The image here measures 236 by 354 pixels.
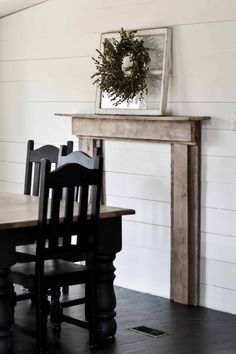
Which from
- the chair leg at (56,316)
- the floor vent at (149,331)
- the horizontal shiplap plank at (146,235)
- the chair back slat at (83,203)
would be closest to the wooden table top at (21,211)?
the chair back slat at (83,203)

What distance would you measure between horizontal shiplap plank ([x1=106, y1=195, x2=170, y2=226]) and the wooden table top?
893 mm

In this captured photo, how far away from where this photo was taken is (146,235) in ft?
17.2

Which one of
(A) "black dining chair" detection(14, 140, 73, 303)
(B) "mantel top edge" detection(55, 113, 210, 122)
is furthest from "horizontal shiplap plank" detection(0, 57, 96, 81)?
(A) "black dining chair" detection(14, 140, 73, 303)

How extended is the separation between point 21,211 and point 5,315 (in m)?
0.60

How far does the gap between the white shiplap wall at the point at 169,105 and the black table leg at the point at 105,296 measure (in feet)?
3.15

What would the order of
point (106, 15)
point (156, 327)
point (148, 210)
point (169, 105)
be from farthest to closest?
1. point (106, 15)
2. point (148, 210)
3. point (169, 105)
4. point (156, 327)

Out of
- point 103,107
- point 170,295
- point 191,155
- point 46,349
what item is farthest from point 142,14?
point 46,349

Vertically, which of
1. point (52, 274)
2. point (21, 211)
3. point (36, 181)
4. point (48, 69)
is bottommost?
point (52, 274)

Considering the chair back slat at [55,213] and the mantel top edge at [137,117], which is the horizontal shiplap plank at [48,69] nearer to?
the mantel top edge at [137,117]

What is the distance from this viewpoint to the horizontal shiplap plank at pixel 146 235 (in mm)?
5117

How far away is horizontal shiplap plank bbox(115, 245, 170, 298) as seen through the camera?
16.8 ft

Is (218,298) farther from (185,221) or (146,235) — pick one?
(146,235)

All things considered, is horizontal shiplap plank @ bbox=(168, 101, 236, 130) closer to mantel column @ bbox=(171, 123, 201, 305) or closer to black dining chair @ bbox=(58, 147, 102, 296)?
mantel column @ bbox=(171, 123, 201, 305)

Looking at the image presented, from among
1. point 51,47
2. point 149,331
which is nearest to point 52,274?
point 149,331
